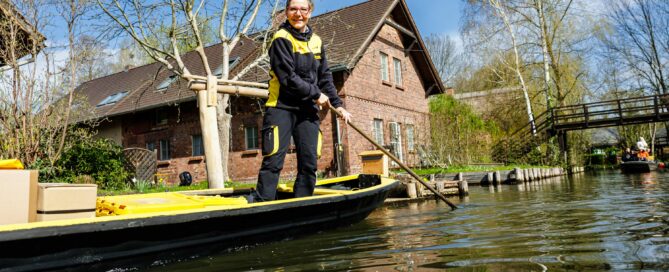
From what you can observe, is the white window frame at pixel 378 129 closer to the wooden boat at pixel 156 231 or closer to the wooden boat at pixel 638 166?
the wooden boat at pixel 638 166

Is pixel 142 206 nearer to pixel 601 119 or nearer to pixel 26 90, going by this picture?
pixel 26 90

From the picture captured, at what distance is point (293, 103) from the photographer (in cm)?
451

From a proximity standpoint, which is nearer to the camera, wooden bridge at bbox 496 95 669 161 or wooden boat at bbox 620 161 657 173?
wooden boat at bbox 620 161 657 173

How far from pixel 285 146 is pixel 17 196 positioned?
81.3 inches

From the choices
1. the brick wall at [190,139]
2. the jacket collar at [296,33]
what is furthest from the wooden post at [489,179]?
the jacket collar at [296,33]

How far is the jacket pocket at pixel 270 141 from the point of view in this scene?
169 inches

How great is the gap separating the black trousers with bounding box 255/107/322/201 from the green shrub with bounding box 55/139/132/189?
8689 millimetres

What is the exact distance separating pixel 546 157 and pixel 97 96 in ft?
71.1

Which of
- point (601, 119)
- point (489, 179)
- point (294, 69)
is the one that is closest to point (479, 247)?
point (294, 69)

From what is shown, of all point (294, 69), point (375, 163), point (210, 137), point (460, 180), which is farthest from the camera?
point (460, 180)

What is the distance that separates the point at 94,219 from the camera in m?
2.90

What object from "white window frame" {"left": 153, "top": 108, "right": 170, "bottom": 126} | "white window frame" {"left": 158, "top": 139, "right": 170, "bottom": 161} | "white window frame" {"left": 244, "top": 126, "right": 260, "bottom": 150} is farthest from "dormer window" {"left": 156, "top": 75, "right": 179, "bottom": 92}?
"white window frame" {"left": 244, "top": 126, "right": 260, "bottom": 150}

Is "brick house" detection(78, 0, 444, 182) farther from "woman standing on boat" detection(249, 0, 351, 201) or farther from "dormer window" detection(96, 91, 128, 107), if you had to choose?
"woman standing on boat" detection(249, 0, 351, 201)

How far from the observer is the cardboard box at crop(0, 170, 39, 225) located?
2861mm
